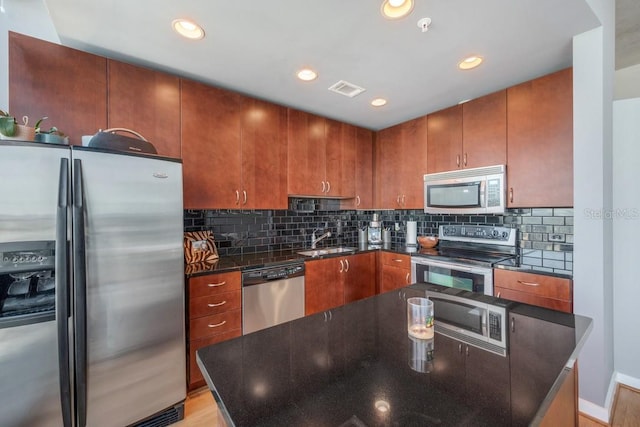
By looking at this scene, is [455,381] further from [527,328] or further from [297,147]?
[297,147]

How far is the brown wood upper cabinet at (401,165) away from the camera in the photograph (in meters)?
3.02

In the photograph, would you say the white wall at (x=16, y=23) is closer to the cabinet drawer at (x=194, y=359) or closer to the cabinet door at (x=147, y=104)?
the cabinet door at (x=147, y=104)

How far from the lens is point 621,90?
2.51 meters

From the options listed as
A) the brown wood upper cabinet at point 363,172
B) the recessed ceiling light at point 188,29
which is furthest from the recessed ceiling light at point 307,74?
the brown wood upper cabinet at point 363,172

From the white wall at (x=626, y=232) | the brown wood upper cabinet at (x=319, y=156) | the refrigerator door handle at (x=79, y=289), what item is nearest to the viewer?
the refrigerator door handle at (x=79, y=289)

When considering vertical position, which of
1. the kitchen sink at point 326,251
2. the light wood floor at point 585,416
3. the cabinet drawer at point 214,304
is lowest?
the light wood floor at point 585,416

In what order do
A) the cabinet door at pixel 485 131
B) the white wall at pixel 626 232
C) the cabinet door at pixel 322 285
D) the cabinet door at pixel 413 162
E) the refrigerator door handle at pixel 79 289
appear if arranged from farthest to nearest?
1. the cabinet door at pixel 413 162
2. the cabinet door at pixel 322 285
3. the cabinet door at pixel 485 131
4. the white wall at pixel 626 232
5. the refrigerator door handle at pixel 79 289

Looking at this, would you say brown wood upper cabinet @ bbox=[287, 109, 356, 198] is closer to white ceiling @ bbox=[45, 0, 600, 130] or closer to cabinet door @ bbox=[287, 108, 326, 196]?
cabinet door @ bbox=[287, 108, 326, 196]

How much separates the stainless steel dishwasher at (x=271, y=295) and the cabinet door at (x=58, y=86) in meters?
1.51

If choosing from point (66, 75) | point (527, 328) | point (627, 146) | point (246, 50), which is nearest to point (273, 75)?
point (246, 50)

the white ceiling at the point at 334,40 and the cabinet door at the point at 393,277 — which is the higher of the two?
the white ceiling at the point at 334,40

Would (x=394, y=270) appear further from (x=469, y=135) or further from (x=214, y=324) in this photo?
(x=214, y=324)

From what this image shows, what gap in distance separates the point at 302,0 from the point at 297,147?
4.96ft

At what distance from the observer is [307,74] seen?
2.12 metres
